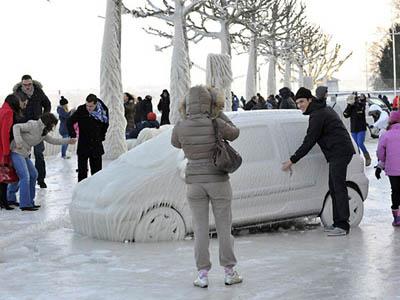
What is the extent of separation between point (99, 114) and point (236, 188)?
15.7 ft

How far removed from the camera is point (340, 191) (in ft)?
34.2

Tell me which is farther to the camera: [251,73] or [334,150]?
[251,73]

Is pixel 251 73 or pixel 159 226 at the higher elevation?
pixel 251 73

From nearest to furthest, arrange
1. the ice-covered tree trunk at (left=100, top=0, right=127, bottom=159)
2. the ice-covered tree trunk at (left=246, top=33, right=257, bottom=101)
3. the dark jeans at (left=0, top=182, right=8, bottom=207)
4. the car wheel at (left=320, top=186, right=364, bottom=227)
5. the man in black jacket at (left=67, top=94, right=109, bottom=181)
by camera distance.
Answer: the car wheel at (left=320, top=186, right=364, bottom=227) < the dark jeans at (left=0, top=182, right=8, bottom=207) < the man in black jacket at (left=67, top=94, right=109, bottom=181) < the ice-covered tree trunk at (left=100, top=0, right=127, bottom=159) < the ice-covered tree trunk at (left=246, top=33, right=257, bottom=101)

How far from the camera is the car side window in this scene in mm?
10445

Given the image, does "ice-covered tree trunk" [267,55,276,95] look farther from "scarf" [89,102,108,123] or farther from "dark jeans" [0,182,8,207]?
"dark jeans" [0,182,8,207]

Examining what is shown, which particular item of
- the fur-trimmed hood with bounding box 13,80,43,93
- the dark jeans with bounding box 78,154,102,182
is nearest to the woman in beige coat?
the dark jeans with bounding box 78,154,102,182

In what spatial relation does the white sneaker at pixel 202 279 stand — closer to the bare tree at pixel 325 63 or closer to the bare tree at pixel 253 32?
the bare tree at pixel 253 32

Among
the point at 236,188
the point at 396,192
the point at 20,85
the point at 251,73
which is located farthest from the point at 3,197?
the point at 251,73

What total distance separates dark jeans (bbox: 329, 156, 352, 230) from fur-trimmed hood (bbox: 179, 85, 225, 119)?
123 inches

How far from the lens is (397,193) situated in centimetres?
1110

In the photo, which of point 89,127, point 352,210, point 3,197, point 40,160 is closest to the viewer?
point 352,210

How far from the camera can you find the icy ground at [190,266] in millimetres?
7555

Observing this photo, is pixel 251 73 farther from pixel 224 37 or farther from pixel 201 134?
pixel 201 134
